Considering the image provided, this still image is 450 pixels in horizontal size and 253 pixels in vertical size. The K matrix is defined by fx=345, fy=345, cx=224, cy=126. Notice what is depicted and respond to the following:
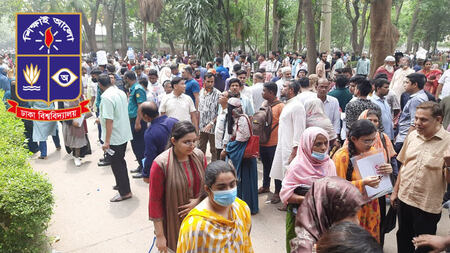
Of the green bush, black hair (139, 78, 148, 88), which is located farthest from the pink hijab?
black hair (139, 78, 148, 88)

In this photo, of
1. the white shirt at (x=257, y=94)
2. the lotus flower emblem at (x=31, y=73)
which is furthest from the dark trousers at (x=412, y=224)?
the lotus flower emblem at (x=31, y=73)

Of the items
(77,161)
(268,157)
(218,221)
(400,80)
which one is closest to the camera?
(218,221)

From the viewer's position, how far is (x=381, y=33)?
8.59 metres

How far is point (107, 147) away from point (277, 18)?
13.5m

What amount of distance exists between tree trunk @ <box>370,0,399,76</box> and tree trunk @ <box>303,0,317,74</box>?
151cm

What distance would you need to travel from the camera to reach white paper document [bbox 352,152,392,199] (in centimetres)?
276

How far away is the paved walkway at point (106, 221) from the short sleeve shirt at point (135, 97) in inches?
48.4

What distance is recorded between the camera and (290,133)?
4234mm

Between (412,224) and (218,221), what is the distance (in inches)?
81.0

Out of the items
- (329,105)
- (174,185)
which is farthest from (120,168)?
(329,105)

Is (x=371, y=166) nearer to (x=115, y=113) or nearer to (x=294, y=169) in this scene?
(x=294, y=169)

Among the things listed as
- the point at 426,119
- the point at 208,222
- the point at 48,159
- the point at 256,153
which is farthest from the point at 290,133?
the point at 48,159

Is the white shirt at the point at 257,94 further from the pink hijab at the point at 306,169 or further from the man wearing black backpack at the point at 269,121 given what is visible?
the pink hijab at the point at 306,169

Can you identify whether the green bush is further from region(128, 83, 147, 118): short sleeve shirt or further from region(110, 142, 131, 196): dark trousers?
region(128, 83, 147, 118): short sleeve shirt
